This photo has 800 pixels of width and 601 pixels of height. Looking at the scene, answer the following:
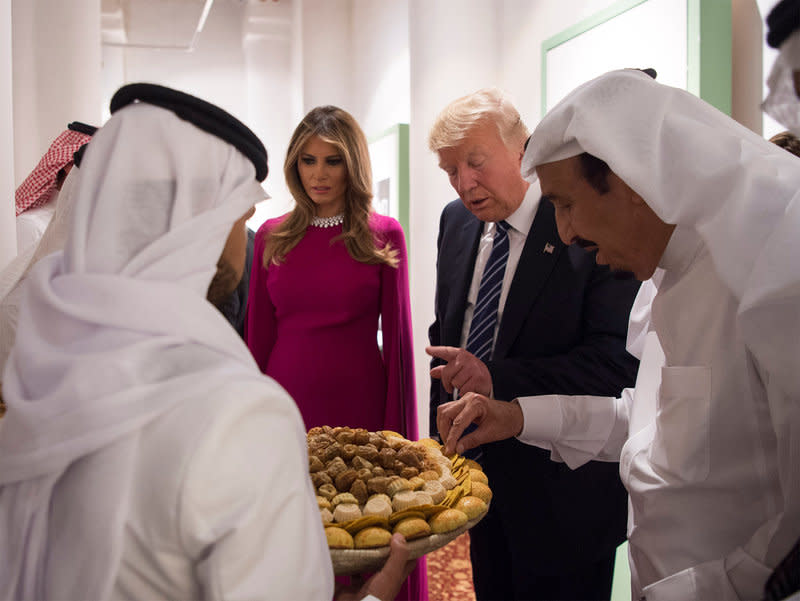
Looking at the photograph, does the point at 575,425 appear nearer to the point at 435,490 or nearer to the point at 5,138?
the point at 435,490

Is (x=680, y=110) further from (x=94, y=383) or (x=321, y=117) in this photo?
(x=321, y=117)

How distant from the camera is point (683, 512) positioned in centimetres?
143

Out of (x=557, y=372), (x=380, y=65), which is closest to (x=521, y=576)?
(x=557, y=372)

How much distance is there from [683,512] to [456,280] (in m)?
1.25

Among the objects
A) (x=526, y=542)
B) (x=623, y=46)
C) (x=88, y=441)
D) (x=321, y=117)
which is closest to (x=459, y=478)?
(x=526, y=542)

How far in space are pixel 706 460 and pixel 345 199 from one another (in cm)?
213

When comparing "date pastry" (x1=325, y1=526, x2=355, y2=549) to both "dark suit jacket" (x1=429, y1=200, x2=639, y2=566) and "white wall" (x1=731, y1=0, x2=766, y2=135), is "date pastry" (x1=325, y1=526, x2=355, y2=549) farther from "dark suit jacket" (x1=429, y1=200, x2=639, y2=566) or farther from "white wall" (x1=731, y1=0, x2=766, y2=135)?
"white wall" (x1=731, y1=0, x2=766, y2=135)

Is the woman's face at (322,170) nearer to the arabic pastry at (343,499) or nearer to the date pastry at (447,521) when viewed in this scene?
the arabic pastry at (343,499)

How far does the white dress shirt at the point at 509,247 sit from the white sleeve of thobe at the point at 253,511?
4.40 feet

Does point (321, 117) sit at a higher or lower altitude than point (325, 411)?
higher

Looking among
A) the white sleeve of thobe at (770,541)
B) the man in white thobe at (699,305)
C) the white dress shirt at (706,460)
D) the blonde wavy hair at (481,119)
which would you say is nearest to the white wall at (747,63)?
the blonde wavy hair at (481,119)

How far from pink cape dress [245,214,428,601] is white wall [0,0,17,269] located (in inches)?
41.7

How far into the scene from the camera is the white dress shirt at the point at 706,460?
4.16 ft

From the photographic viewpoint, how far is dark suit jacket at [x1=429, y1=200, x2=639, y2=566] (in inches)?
83.4
